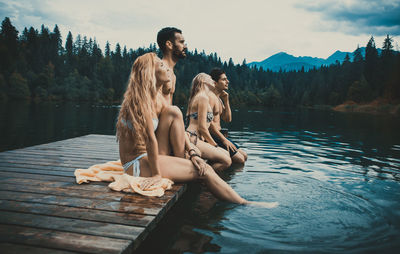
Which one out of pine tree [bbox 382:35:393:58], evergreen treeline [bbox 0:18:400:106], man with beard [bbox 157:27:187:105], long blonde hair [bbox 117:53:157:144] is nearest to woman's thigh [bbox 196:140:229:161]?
man with beard [bbox 157:27:187:105]

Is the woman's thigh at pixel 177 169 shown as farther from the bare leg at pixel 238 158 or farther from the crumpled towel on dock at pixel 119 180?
the bare leg at pixel 238 158

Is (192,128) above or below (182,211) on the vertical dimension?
above

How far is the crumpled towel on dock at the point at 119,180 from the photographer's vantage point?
3350 mm

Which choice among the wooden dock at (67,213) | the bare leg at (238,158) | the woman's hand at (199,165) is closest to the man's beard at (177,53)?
the woman's hand at (199,165)

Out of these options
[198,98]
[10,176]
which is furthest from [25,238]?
[198,98]

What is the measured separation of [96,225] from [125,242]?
44cm

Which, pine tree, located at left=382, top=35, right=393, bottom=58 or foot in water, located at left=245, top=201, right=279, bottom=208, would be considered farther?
pine tree, located at left=382, top=35, right=393, bottom=58

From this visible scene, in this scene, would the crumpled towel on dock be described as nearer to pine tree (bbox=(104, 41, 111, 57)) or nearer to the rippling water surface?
the rippling water surface

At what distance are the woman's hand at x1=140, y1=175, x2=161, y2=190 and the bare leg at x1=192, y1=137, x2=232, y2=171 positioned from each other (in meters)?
2.37

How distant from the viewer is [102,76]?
98875 mm

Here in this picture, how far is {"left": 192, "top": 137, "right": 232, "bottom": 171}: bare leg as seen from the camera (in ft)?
19.1

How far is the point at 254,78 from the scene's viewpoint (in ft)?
512

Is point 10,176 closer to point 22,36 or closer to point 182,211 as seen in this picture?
point 182,211

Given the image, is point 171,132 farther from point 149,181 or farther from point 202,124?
point 202,124
